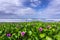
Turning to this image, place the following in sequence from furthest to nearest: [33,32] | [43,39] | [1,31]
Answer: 1. [1,31]
2. [33,32]
3. [43,39]

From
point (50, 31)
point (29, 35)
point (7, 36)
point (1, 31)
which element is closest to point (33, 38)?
point (29, 35)

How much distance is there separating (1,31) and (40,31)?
2.80 ft

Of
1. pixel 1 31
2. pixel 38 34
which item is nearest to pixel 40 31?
pixel 38 34

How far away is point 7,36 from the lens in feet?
8.91

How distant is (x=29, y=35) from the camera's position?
263cm

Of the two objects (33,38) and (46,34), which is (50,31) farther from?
(33,38)

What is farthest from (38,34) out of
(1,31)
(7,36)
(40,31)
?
(1,31)

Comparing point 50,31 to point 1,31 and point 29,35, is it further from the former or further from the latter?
point 1,31

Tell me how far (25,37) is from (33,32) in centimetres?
16

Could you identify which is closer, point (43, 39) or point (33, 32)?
point (43, 39)

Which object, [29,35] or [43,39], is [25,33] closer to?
[29,35]

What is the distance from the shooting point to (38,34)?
2629 millimetres

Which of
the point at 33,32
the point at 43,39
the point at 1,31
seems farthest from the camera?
the point at 1,31

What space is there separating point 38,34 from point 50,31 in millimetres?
202
